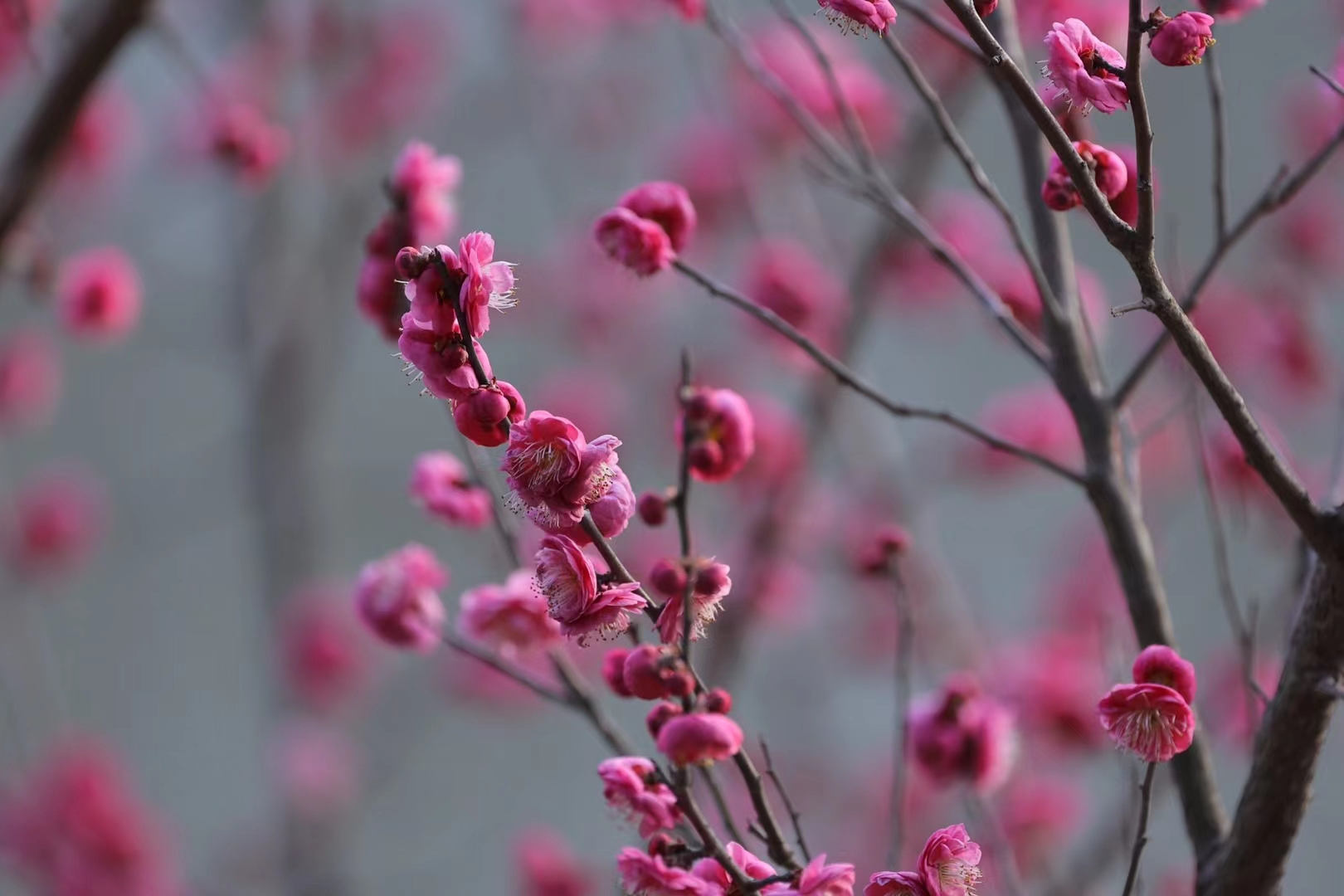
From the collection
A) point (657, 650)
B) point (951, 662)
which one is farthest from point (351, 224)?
point (657, 650)

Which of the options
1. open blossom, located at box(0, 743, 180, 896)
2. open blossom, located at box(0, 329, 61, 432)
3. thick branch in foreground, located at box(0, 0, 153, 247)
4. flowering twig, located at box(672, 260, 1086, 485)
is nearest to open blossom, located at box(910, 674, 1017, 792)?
flowering twig, located at box(672, 260, 1086, 485)

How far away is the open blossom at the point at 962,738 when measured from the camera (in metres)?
1.11

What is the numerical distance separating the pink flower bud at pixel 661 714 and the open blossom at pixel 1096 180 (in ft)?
1.35

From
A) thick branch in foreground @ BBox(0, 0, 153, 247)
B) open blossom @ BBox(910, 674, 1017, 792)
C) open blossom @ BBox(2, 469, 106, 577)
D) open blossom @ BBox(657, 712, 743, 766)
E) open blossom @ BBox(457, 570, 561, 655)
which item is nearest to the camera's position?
open blossom @ BBox(657, 712, 743, 766)

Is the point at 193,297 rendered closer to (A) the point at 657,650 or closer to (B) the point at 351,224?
(B) the point at 351,224

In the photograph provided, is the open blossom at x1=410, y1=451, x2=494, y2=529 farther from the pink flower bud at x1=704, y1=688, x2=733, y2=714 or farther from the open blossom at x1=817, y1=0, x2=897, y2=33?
the open blossom at x1=817, y1=0, x2=897, y2=33

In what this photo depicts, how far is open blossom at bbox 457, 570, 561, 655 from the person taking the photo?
3.29 ft

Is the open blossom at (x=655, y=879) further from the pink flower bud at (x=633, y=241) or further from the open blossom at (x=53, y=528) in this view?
the open blossom at (x=53, y=528)

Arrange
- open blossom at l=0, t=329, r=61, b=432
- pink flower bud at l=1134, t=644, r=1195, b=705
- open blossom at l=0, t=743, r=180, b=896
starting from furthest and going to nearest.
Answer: open blossom at l=0, t=329, r=61, b=432, open blossom at l=0, t=743, r=180, b=896, pink flower bud at l=1134, t=644, r=1195, b=705

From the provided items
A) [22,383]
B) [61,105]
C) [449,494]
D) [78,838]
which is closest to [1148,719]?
[449,494]

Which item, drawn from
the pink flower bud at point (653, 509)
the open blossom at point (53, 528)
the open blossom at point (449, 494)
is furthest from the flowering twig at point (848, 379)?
the open blossom at point (53, 528)

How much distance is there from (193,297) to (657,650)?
4.06 metres

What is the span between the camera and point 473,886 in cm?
415

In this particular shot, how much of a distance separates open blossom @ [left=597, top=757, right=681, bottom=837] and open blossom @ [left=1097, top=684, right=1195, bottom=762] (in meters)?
0.27
